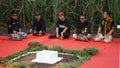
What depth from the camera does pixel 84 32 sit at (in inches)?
310

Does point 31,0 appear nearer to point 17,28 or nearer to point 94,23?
point 17,28

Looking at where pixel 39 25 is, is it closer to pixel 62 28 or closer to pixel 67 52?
pixel 62 28

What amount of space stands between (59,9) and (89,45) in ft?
6.87

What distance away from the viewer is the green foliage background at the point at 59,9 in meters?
8.74

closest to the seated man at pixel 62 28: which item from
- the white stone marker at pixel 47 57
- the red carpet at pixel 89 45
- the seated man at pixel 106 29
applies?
the red carpet at pixel 89 45

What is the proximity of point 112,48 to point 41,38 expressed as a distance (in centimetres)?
203

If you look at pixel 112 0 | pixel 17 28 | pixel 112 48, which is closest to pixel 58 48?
pixel 112 48

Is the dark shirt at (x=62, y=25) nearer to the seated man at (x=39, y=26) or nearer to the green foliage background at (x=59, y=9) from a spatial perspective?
the seated man at (x=39, y=26)

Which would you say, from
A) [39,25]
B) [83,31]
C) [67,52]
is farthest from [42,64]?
[39,25]

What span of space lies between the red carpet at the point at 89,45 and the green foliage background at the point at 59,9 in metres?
1.04

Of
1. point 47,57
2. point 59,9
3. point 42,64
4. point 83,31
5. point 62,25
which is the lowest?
point 42,64

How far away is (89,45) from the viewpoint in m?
7.29

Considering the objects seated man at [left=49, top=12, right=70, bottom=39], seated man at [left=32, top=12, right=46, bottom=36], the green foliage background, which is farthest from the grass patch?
the green foliage background

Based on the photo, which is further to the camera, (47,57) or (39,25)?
(39,25)
